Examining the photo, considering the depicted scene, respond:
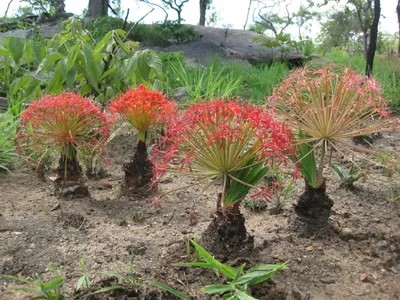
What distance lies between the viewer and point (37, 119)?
2.06 meters

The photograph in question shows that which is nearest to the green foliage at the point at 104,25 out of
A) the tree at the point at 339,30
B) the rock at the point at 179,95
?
the rock at the point at 179,95

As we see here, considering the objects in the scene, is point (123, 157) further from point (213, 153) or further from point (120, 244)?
point (213, 153)

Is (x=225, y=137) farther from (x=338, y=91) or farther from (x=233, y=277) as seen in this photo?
(x=338, y=91)

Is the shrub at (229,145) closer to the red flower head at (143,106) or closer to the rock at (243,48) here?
the red flower head at (143,106)

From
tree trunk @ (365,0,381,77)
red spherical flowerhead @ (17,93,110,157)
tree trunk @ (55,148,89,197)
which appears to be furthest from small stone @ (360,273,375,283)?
tree trunk @ (365,0,381,77)

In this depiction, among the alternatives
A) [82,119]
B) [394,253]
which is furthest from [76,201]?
[394,253]

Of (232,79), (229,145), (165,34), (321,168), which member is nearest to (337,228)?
(321,168)

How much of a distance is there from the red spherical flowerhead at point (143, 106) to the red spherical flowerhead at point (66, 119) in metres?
0.11

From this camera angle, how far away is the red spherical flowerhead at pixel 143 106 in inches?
81.4

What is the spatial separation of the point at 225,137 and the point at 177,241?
0.56 metres

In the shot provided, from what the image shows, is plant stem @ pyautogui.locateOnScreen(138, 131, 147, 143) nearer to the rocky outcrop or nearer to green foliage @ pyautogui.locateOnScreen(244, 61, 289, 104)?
green foliage @ pyautogui.locateOnScreen(244, 61, 289, 104)

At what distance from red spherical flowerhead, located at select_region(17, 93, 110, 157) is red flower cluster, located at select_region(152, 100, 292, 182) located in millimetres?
609

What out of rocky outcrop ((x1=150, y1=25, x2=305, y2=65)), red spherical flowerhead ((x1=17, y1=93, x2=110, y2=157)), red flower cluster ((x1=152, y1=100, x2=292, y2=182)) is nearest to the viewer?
red flower cluster ((x1=152, y1=100, x2=292, y2=182))

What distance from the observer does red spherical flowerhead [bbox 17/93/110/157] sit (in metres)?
2.04
